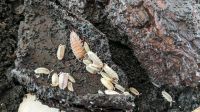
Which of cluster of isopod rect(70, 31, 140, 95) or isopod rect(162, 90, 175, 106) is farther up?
cluster of isopod rect(70, 31, 140, 95)

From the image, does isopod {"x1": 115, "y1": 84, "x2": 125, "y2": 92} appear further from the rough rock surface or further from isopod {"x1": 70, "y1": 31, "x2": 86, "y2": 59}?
isopod {"x1": 70, "y1": 31, "x2": 86, "y2": 59}

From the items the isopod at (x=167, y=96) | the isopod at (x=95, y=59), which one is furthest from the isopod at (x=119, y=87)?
the isopod at (x=167, y=96)

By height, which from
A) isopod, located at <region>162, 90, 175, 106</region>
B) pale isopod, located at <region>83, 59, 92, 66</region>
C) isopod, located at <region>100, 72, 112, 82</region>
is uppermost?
pale isopod, located at <region>83, 59, 92, 66</region>

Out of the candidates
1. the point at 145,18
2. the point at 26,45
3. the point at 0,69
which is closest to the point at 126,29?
the point at 145,18

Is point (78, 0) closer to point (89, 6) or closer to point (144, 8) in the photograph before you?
point (89, 6)

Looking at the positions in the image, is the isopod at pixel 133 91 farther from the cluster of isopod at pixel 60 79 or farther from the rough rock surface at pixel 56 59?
the cluster of isopod at pixel 60 79

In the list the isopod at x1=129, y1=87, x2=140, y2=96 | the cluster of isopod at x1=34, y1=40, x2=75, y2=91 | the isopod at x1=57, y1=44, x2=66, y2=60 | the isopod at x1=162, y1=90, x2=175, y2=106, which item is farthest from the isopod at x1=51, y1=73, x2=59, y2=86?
the isopod at x1=162, y1=90, x2=175, y2=106
